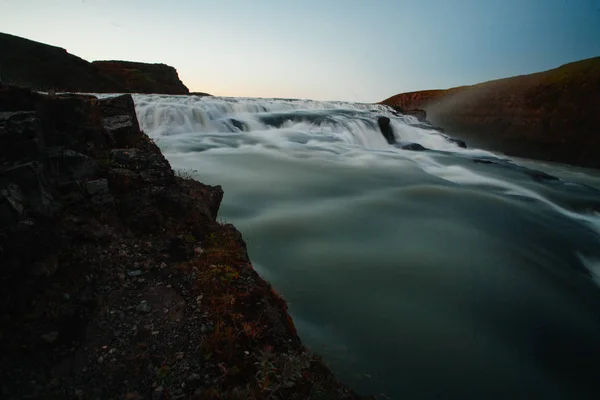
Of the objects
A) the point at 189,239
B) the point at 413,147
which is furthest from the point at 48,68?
the point at 189,239

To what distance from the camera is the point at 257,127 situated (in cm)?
2239

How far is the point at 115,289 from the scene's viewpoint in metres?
3.20

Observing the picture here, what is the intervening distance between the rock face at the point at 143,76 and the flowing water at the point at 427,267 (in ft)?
157

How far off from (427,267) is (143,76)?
215 ft

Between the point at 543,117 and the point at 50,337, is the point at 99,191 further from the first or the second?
the point at 543,117

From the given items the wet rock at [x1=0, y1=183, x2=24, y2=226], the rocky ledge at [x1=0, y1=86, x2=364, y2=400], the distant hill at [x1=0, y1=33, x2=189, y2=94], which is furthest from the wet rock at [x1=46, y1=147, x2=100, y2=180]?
the distant hill at [x1=0, y1=33, x2=189, y2=94]

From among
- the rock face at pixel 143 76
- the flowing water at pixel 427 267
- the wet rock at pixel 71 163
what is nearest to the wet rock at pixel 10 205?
the wet rock at pixel 71 163

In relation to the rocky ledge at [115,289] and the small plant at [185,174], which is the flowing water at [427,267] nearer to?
the small plant at [185,174]

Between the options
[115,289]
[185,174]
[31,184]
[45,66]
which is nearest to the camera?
[115,289]

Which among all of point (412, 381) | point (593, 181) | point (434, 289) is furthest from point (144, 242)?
point (593, 181)

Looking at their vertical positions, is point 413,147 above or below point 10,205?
below

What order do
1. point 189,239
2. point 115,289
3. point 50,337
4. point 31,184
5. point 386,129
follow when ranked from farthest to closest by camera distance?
point 386,129, point 189,239, point 31,184, point 115,289, point 50,337

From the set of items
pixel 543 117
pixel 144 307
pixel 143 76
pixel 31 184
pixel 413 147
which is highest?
pixel 143 76

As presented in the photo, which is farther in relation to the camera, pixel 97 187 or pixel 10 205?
pixel 97 187
